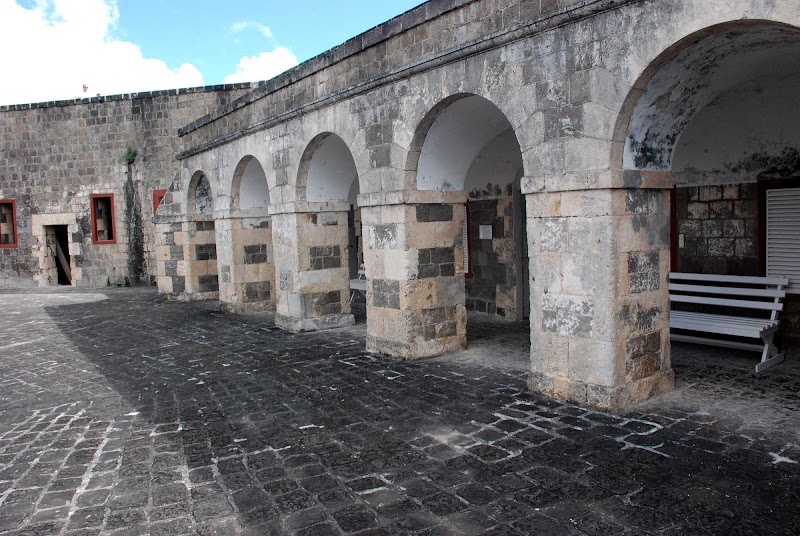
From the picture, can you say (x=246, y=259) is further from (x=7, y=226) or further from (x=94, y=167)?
A: (x=7, y=226)

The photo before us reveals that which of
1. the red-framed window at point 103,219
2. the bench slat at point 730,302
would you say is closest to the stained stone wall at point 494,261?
the bench slat at point 730,302

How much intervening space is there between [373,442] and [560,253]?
6.63 ft

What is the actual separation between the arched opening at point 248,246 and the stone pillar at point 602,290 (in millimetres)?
6673

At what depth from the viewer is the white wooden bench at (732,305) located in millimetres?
5605

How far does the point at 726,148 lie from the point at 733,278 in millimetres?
1315

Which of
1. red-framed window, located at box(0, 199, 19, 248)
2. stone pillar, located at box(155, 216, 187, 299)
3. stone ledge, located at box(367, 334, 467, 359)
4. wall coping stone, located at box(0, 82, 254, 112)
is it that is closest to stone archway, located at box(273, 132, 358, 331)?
stone ledge, located at box(367, 334, 467, 359)

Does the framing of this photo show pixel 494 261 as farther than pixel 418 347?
Yes

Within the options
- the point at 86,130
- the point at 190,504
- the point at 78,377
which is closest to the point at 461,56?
the point at 190,504

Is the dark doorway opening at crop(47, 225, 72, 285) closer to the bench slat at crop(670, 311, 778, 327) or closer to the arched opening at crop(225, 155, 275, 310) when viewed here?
the arched opening at crop(225, 155, 275, 310)

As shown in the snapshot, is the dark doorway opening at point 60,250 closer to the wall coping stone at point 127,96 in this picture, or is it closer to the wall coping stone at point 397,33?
the wall coping stone at point 127,96

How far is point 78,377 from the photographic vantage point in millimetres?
6645

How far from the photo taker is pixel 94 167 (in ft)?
58.3

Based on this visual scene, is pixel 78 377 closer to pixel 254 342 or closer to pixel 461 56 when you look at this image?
pixel 254 342

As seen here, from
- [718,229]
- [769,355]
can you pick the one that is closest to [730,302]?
[769,355]
